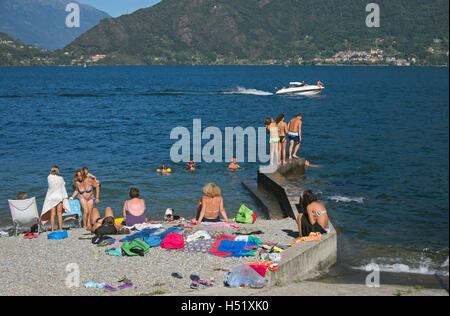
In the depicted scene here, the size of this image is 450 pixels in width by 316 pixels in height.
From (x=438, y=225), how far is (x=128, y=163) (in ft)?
54.0

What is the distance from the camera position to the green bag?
1004 cm

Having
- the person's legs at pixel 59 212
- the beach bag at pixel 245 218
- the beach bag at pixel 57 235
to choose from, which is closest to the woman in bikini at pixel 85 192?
the person's legs at pixel 59 212

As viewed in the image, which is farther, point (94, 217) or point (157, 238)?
point (94, 217)

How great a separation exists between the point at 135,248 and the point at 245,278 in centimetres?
279

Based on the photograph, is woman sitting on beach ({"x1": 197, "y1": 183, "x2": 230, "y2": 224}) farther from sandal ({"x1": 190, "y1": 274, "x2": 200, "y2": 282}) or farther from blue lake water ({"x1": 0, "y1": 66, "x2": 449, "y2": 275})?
sandal ({"x1": 190, "y1": 274, "x2": 200, "y2": 282})

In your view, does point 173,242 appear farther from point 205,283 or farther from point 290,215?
point 290,215

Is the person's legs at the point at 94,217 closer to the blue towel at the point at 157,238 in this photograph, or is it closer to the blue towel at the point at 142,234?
the blue towel at the point at 142,234

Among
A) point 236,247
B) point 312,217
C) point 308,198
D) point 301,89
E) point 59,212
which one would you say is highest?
point 301,89

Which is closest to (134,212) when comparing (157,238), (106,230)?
(106,230)

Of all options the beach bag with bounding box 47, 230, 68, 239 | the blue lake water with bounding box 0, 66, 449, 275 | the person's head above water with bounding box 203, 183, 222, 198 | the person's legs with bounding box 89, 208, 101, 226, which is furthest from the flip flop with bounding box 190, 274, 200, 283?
the person's legs with bounding box 89, 208, 101, 226

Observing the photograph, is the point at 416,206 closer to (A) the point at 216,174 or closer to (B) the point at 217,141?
(A) the point at 216,174

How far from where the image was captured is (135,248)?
396 inches
